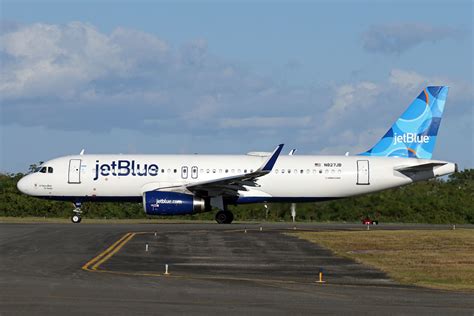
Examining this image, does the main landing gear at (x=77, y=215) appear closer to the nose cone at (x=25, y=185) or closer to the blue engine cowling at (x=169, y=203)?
the nose cone at (x=25, y=185)

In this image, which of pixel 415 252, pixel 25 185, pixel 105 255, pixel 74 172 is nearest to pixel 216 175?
pixel 74 172

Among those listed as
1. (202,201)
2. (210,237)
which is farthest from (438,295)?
(202,201)

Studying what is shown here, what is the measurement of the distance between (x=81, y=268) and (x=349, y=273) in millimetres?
7503

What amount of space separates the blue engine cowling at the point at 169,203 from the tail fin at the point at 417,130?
11.9m

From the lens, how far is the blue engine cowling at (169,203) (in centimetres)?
5088

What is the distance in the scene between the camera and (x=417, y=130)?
56.8 m

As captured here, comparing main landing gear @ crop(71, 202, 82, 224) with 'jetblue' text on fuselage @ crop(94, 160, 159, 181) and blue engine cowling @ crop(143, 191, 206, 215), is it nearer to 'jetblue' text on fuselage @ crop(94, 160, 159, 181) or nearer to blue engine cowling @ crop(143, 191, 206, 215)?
'jetblue' text on fuselage @ crop(94, 160, 159, 181)

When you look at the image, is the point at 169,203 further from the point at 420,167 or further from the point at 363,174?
the point at 420,167

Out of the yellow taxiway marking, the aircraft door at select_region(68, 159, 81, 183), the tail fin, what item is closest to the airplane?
the aircraft door at select_region(68, 159, 81, 183)

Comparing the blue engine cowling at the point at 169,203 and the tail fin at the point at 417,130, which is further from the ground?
the tail fin at the point at 417,130

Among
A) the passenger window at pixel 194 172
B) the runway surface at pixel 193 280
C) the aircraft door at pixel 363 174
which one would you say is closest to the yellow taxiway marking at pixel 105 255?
the runway surface at pixel 193 280

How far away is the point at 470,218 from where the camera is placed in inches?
2589

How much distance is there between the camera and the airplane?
176 ft

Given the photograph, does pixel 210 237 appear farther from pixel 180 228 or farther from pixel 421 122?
pixel 421 122
